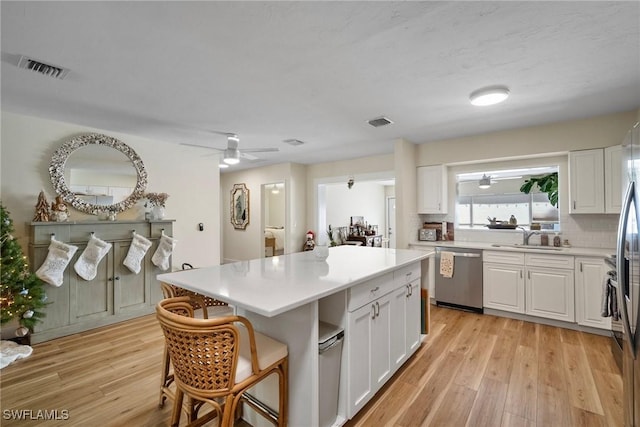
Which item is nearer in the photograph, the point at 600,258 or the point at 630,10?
the point at 630,10

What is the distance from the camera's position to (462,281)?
3.80 metres

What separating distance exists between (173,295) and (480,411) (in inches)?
86.6

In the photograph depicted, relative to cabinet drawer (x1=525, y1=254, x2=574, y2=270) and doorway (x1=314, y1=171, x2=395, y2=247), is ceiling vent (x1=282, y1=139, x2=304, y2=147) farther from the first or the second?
cabinet drawer (x1=525, y1=254, x2=574, y2=270)

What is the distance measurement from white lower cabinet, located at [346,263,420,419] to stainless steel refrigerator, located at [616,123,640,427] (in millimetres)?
1220

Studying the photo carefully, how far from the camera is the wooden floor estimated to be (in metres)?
1.85

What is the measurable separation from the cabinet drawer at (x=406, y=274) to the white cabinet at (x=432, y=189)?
1999 millimetres

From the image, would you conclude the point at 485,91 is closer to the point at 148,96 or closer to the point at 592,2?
the point at 592,2

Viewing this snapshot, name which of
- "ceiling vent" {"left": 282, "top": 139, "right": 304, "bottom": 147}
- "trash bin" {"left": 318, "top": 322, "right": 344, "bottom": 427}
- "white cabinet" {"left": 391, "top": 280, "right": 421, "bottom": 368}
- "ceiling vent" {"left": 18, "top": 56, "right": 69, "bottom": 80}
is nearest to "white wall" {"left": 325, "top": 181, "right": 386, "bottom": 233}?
"ceiling vent" {"left": 282, "top": 139, "right": 304, "bottom": 147}

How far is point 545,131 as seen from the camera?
140 inches

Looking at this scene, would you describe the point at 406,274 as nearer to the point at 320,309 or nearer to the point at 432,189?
the point at 320,309

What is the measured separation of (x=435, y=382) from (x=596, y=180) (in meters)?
2.98

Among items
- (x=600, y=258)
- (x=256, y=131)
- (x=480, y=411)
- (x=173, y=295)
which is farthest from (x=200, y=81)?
(x=600, y=258)

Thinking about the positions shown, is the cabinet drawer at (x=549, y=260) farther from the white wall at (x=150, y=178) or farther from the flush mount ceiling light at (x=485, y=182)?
the white wall at (x=150, y=178)

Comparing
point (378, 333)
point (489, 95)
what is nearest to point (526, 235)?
point (489, 95)
